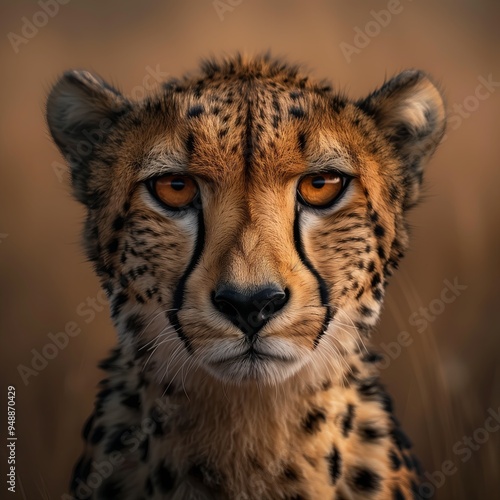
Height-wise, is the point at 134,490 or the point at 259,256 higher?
the point at 259,256

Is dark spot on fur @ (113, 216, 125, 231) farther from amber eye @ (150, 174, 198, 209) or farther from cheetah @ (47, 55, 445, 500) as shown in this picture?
amber eye @ (150, 174, 198, 209)

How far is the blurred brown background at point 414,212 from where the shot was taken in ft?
9.57

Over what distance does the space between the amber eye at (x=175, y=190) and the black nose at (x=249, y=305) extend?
339 mm

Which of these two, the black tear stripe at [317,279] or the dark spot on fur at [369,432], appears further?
the dark spot on fur at [369,432]

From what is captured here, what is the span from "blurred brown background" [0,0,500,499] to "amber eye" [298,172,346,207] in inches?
31.7

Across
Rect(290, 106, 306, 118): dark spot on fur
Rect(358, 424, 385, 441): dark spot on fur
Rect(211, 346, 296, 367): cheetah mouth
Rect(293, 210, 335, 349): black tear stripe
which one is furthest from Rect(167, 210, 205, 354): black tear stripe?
Rect(358, 424, 385, 441): dark spot on fur

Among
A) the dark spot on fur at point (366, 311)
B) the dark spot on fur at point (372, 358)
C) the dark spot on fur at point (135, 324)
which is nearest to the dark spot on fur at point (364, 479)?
the dark spot on fur at point (372, 358)

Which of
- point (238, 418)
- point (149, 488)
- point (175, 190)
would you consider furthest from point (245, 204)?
point (149, 488)

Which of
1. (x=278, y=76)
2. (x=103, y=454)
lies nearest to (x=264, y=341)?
(x=103, y=454)

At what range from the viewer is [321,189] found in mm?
2105

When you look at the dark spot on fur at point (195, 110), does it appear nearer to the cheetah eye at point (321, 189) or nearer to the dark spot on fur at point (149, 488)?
the cheetah eye at point (321, 189)

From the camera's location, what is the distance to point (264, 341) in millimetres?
1848

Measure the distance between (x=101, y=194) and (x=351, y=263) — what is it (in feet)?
2.40

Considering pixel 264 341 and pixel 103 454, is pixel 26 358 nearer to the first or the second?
pixel 103 454
